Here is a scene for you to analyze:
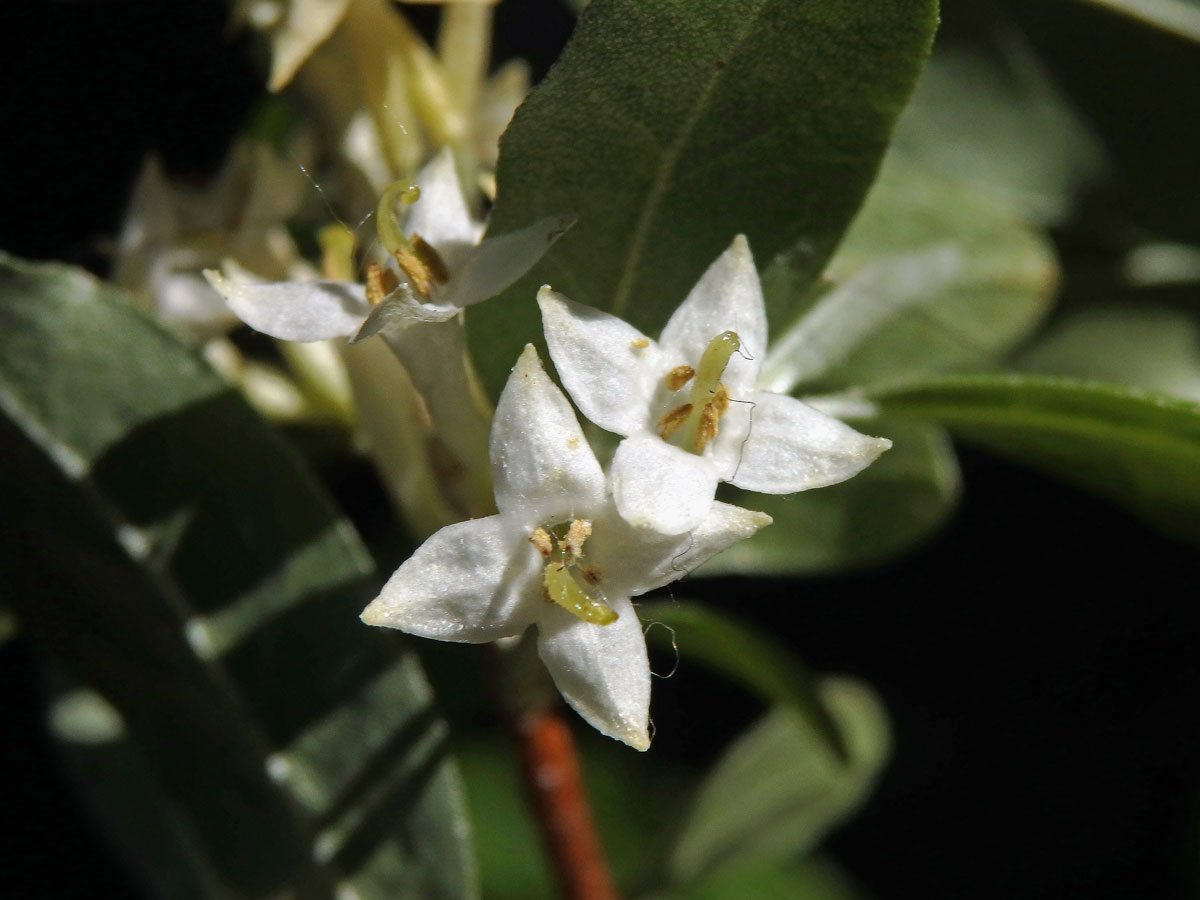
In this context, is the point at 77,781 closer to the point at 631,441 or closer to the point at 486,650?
the point at 486,650

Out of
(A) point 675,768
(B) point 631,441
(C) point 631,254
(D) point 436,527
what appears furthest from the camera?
(A) point 675,768

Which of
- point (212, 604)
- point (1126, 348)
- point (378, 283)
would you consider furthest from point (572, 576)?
point (1126, 348)

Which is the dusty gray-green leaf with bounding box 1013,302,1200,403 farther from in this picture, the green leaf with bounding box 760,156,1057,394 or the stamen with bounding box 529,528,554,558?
the stamen with bounding box 529,528,554,558

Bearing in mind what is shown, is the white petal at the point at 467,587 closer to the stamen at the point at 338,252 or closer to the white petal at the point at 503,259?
the white petal at the point at 503,259

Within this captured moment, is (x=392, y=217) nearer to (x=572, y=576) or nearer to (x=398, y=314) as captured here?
(x=398, y=314)

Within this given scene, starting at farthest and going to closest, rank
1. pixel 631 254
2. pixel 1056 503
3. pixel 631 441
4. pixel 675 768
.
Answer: pixel 675 768, pixel 1056 503, pixel 631 254, pixel 631 441

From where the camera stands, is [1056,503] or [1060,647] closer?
[1056,503]

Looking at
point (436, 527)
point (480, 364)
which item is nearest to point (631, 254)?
point (480, 364)
